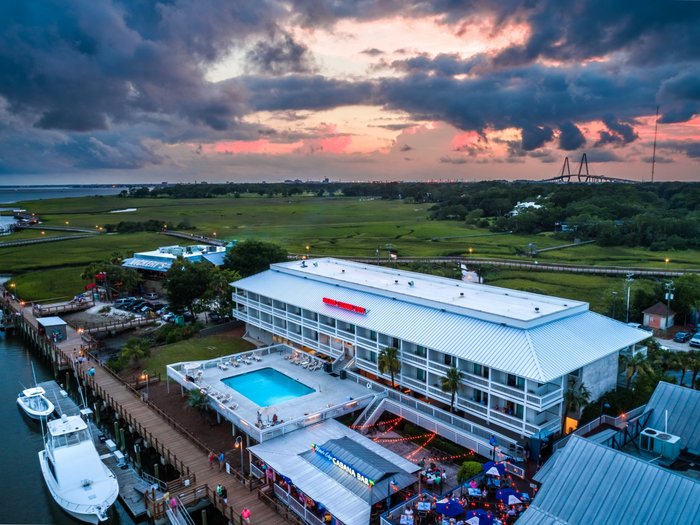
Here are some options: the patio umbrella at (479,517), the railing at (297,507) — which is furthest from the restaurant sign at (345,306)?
the patio umbrella at (479,517)

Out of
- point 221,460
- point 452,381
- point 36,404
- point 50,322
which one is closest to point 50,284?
point 50,322

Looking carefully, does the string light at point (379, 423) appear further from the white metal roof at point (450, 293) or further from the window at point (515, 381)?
the white metal roof at point (450, 293)

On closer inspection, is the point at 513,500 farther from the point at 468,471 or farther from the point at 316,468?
the point at 316,468

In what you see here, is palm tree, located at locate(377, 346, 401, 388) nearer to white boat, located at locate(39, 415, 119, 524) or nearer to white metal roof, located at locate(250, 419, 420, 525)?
white metal roof, located at locate(250, 419, 420, 525)

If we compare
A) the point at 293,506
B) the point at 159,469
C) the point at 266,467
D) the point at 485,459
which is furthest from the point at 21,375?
the point at 485,459

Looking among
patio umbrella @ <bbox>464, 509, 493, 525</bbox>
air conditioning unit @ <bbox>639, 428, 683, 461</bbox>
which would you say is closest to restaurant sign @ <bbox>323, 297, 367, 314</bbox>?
patio umbrella @ <bbox>464, 509, 493, 525</bbox>

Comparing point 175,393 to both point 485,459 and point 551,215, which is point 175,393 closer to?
point 485,459

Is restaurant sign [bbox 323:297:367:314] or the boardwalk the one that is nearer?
the boardwalk
